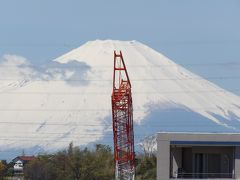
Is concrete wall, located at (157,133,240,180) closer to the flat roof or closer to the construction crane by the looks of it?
the flat roof

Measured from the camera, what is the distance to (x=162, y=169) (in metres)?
66.1

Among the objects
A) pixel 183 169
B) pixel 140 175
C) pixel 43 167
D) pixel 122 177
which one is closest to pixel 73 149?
pixel 43 167

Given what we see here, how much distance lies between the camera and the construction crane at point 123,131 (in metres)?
108

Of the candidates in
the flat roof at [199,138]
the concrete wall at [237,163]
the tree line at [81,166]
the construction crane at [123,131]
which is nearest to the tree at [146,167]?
the tree line at [81,166]

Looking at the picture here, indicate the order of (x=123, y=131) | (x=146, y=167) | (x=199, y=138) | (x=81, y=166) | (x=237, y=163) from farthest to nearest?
(x=81, y=166), (x=146, y=167), (x=123, y=131), (x=199, y=138), (x=237, y=163)

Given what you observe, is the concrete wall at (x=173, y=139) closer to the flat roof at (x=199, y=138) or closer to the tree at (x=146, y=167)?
the flat roof at (x=199, y=138)

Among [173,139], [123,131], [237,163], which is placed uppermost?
[123,131]

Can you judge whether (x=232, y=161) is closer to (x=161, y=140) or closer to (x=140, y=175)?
(x=161, y=140)

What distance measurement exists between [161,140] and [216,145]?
3913mm

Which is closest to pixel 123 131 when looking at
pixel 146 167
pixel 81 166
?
pixel 146 167

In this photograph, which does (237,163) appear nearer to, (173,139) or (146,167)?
(173,139)

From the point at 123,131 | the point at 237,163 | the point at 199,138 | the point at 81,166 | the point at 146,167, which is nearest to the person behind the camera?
the point at 237,163

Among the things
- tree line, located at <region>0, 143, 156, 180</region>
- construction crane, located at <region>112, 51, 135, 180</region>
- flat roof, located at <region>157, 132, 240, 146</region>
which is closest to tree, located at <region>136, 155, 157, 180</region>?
tree line, located at <region>0, 143, 156, 180</region>

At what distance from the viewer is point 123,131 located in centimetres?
11144
